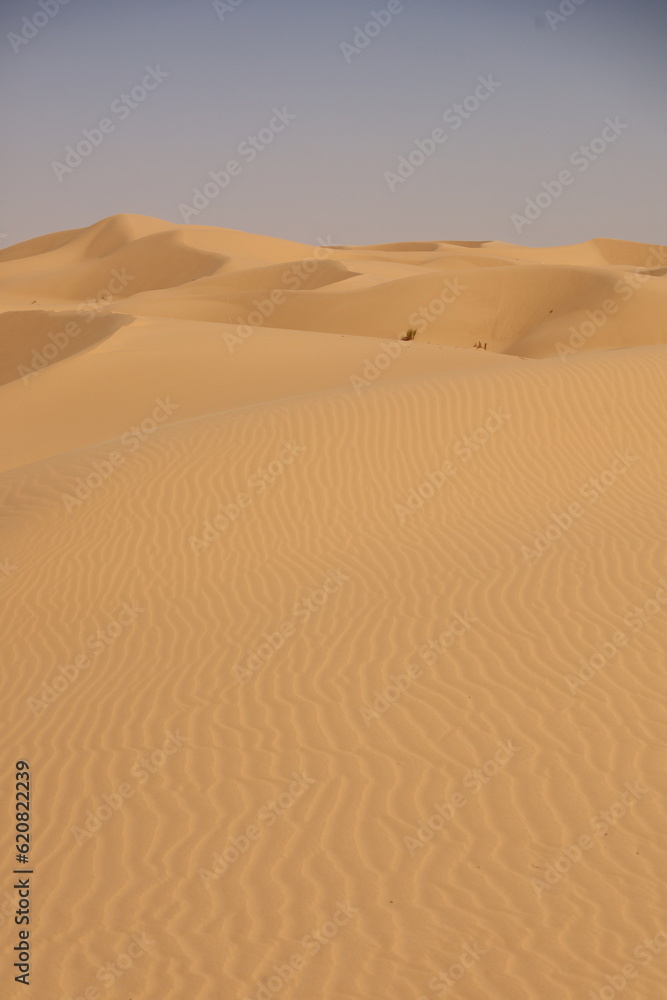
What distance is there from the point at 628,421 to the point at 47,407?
11.5 metres

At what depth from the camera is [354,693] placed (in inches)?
240

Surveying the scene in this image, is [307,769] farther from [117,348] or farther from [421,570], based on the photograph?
[117,348]

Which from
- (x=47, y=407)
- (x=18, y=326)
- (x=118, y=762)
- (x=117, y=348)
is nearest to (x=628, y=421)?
(x=118, y=762)

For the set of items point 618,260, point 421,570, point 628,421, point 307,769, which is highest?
point 618,260

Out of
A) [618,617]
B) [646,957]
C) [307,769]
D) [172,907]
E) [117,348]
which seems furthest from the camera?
[117,348]

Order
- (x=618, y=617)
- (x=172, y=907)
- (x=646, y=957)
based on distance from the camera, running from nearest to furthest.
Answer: (x=646, y=957) → (x=172, y=907) → (x=618, y=617)

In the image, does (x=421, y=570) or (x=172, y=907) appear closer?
(x=172, y=907)

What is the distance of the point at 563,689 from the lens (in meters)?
5.91

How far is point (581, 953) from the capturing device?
3.77 meters

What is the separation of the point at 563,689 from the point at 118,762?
8.98 ft

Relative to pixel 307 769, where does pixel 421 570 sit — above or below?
above

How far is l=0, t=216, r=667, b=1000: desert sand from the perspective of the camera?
395cm

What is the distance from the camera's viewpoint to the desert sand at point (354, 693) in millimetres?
3945

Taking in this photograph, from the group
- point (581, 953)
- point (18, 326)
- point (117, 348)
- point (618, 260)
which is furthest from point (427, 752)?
point (618, 260)
